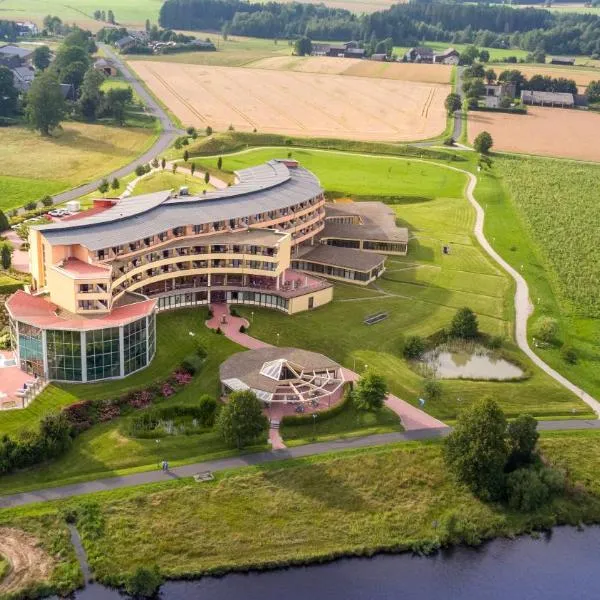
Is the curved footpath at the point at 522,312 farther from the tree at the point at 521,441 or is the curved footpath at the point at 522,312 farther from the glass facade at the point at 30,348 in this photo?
the glass facade at the point at 30,348

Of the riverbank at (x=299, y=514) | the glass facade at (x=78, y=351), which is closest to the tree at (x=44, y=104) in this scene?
the glass facade at (x=78, y=351)

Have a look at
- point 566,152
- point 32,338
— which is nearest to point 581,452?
point 32,338

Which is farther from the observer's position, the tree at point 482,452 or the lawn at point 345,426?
the lawn at point 345,426

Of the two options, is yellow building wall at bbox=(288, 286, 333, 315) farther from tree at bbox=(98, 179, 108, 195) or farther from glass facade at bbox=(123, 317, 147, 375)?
tree at bbox=(98, 179, 108, 195)

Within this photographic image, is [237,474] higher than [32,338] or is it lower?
lower

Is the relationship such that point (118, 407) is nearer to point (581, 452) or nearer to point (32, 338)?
point (32, 338)

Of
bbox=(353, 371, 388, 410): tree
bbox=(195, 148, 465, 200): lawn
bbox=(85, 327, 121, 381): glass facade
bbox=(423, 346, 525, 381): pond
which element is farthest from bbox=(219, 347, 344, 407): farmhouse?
bbox=(195, 148, 465, 200): lawn
